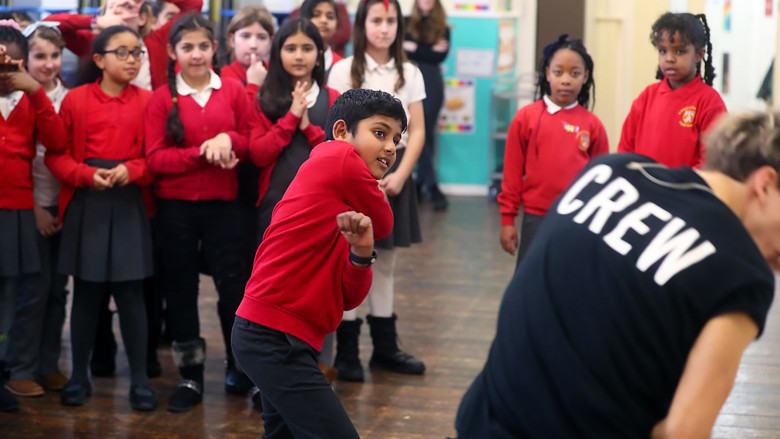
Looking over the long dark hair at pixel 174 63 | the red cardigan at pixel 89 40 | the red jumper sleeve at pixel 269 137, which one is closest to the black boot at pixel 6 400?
the long dark hair at pixel 174 63

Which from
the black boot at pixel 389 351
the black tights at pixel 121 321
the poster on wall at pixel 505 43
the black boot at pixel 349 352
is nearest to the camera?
the black tights at pixel 121 321

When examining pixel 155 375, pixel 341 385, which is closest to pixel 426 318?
pixel 341 385

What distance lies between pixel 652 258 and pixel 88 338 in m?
2.60

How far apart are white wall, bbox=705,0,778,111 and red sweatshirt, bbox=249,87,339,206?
4.88m

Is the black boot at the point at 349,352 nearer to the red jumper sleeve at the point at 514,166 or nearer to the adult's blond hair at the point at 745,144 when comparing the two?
the red jumper sleeve at the point at 514,166

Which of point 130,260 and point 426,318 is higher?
point 130,260

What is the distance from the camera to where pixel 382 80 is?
3.81 meters

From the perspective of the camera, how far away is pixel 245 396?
11.8 feet

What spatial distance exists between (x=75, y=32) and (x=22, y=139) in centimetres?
64

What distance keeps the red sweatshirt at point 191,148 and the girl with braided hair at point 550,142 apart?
93 cm

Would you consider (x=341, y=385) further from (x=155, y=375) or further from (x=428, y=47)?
(x=428, y=47)

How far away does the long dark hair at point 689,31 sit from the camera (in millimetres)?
3416

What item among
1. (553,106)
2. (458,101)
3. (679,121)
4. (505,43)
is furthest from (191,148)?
(505,43)

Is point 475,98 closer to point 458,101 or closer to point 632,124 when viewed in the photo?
point 458,101
